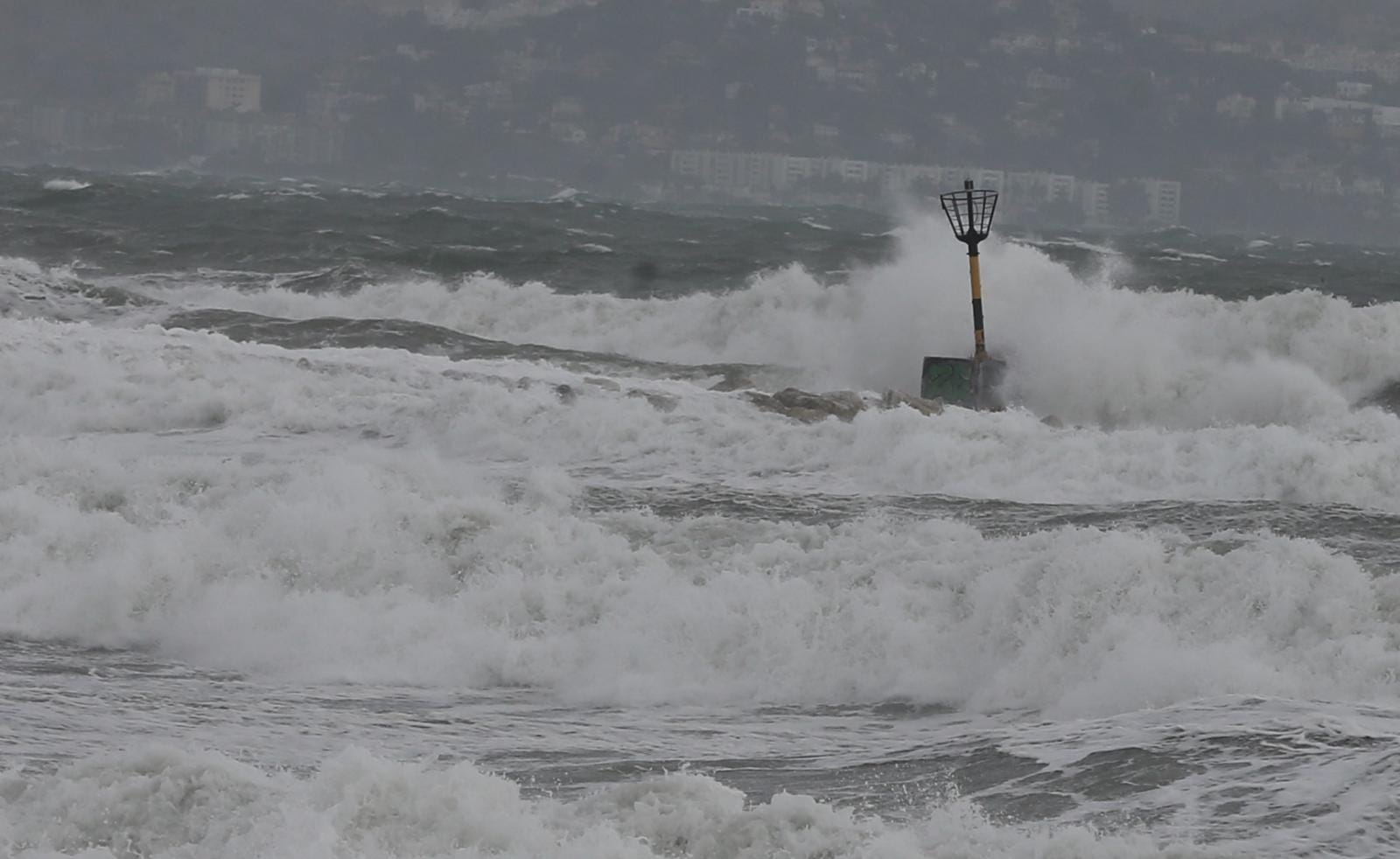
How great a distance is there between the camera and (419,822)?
743 centimetres

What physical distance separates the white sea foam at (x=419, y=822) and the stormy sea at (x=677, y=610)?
18mm

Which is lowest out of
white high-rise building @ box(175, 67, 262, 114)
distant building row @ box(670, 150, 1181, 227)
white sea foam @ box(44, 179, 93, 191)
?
white sea foam @ box(44, 179, 93, 191)

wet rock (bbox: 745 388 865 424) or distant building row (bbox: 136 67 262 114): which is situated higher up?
distant building row (bbox: 136 67 262 114)

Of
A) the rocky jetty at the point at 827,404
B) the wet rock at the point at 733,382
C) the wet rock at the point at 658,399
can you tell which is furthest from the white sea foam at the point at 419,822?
the wet rock at the point at 733,382

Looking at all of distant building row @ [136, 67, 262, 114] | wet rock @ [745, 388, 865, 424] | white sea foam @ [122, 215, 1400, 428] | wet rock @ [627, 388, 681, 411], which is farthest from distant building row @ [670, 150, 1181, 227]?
wet rock @ [627, 388, 681, 411]

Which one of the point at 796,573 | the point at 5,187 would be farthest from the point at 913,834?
the point at 5,187

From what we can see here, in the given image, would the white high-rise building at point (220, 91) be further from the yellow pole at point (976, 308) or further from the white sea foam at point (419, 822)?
the white sea foam at point (419, 822)

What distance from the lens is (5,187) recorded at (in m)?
56.0

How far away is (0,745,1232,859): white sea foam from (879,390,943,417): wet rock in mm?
9790

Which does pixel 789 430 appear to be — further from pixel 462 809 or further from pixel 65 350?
pixel 462 809

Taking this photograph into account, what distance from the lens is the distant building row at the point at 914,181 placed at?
14725 centimetres

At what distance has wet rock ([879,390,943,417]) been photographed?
1745cm

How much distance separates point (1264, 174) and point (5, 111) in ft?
362

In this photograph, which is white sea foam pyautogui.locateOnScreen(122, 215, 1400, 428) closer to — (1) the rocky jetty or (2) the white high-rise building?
(1) the rocky jetty
